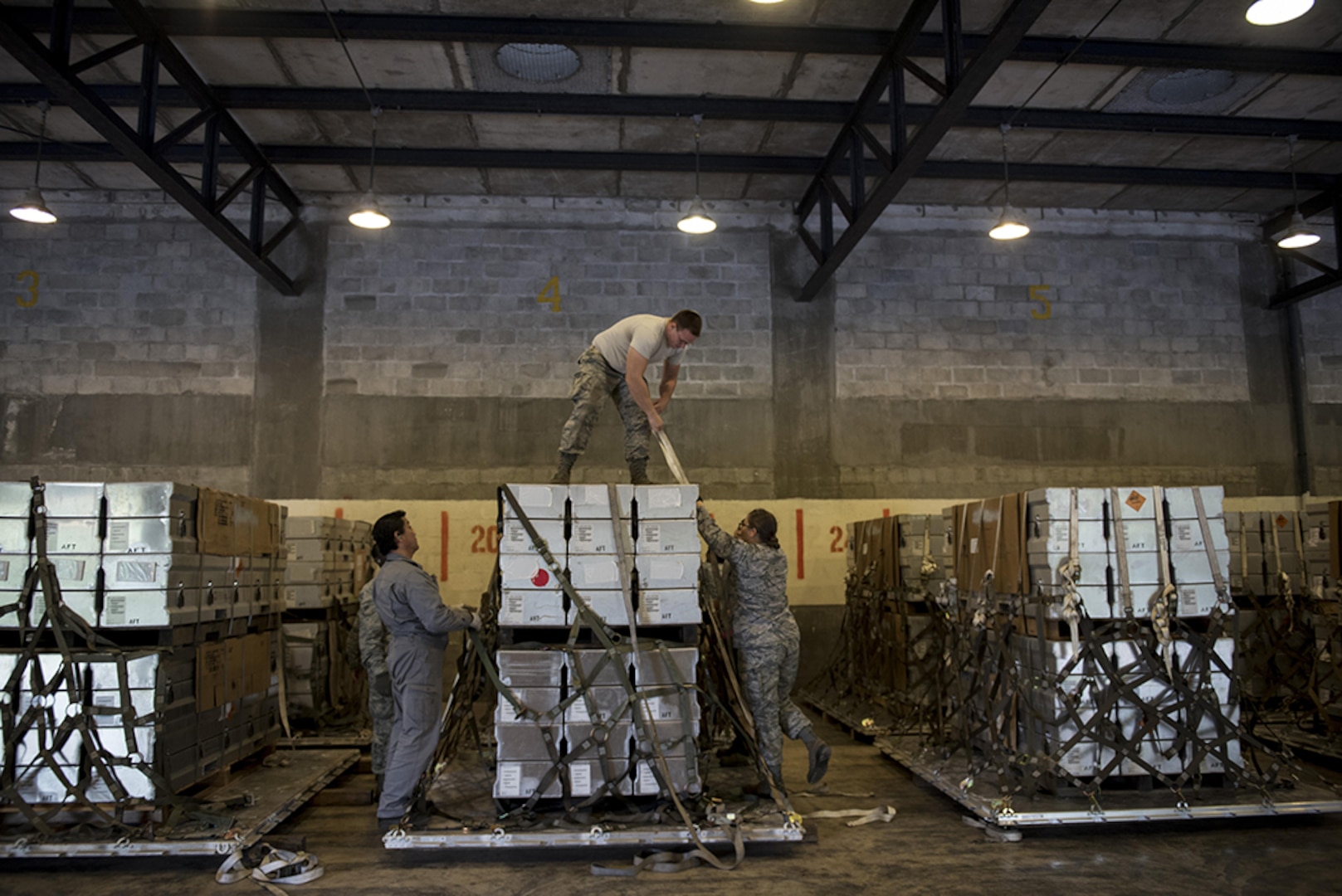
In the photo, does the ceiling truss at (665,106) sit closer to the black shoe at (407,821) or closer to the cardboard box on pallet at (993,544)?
the cardboard box on pallet at (993,544)

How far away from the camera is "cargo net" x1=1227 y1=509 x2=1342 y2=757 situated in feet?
27.6

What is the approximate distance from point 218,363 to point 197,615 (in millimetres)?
6863

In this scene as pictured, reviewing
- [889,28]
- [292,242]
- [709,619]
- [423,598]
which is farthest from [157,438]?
[889,28]

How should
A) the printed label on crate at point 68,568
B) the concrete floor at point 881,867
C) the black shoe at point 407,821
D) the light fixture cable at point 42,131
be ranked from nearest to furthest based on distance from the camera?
the concrete floor at point 881,867 → the black shoe at point 407,821 → the printed label on crate at point 68,568 → the light fixture cable at point 42,131

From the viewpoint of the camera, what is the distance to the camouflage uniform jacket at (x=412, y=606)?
19.6 feet

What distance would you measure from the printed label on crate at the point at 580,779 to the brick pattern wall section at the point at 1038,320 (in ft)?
25.7

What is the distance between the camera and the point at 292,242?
12.6 m

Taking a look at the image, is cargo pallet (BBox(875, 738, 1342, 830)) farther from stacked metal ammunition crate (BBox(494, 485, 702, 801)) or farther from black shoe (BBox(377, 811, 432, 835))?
black shoe (BBox(377, 811, 432, 835))

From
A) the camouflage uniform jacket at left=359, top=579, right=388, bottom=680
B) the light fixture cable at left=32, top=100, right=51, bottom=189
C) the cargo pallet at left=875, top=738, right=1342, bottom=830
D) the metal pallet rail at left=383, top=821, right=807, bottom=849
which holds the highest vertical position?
the light fixture cable at left=32, top=100, right=51, bottom=189

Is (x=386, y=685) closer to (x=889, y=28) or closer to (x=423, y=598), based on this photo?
(x=423, y=598)

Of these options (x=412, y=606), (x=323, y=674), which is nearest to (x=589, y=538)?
(x=412, y=606)

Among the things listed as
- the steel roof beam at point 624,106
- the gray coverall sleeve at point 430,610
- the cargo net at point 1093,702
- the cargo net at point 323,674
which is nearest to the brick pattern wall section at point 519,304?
the steel roof beam at point 624,106

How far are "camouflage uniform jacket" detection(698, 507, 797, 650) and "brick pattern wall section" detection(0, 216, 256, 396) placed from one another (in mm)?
8553

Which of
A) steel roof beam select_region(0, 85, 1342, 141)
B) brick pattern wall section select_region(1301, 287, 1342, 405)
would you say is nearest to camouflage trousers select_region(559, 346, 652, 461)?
steel roof beam select_region(0, 85, 1342, 141)
